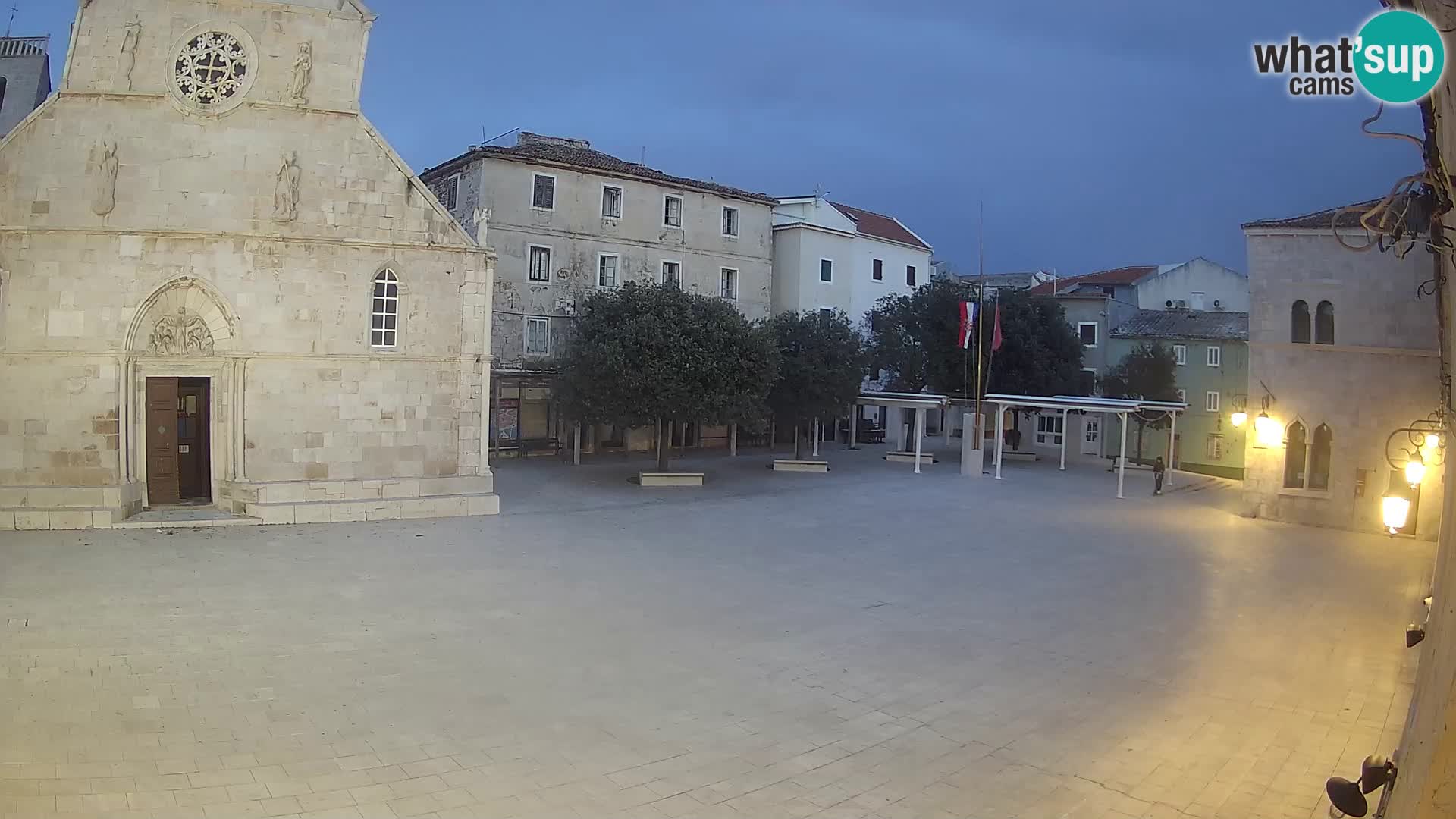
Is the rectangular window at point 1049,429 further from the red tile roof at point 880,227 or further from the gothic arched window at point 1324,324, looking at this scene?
the gothic arched window at point 1324,324

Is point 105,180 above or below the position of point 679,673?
above

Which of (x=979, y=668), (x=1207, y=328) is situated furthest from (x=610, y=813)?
(x=1207, y=328)

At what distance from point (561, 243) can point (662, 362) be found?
11.4m

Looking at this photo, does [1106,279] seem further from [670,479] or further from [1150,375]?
[670,479]

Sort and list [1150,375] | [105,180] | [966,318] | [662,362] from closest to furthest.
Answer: [105,180] < [662,362] < [966,318] < [1150,375]

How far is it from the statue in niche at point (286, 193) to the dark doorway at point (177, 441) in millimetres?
4151

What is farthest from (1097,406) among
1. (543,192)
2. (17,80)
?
(17,80)

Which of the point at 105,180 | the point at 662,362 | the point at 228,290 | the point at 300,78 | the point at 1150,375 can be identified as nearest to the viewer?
the point at 105,180

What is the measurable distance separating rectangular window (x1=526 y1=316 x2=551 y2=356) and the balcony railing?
19.5 metres

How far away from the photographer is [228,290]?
65.6 feet

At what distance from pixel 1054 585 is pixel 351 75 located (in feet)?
60.7

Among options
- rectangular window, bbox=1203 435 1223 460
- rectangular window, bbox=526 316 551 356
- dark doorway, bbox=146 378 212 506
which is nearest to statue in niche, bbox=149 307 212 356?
dark doorway, bbox=146 378 212 506

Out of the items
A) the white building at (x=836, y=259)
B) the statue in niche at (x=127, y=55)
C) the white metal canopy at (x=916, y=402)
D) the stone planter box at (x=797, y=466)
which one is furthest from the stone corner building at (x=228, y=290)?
the white building at (x=836, y=259)

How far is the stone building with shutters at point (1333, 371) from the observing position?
22688 millimetres
